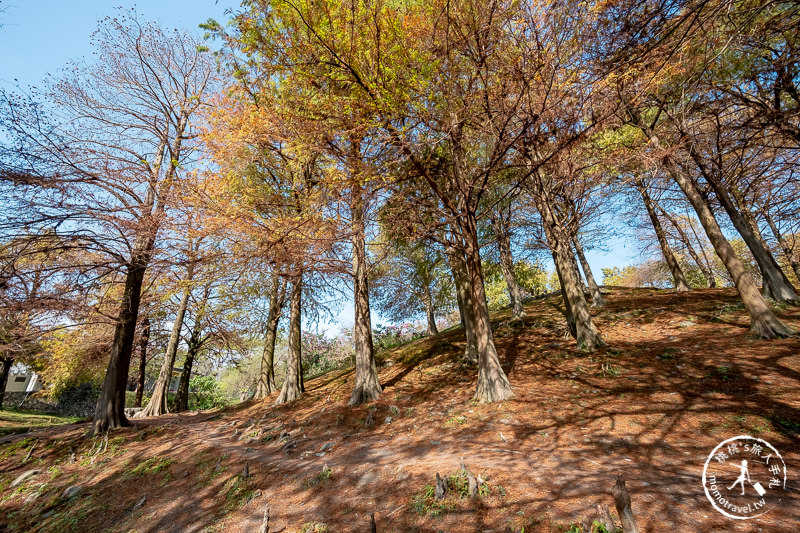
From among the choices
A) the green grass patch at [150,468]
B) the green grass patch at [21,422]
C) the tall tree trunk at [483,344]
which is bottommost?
the green grass patch at [150,468]

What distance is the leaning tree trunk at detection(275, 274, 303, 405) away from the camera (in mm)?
10727

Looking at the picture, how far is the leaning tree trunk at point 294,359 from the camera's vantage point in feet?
35.2

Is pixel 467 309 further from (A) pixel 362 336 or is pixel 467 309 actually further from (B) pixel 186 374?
(B) pixel 186 374

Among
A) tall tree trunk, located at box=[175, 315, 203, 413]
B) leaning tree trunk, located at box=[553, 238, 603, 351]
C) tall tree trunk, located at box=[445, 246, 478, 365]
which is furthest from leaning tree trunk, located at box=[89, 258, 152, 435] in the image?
leaning tree trunk, located at box=[553, 238, 603, 351]

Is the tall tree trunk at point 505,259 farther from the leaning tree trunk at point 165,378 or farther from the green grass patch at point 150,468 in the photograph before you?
the leaning tree trunk at point 165,378

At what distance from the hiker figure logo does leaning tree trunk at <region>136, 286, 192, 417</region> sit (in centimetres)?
1538

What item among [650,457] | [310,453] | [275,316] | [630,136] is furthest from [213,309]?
[630,136]

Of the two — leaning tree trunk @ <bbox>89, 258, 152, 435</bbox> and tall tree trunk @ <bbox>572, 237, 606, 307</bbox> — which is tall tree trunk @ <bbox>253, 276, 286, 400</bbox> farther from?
tall tree trunk @ <bbox>572, 237, 606, 307</bbox>

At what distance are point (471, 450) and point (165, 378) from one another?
566 inches

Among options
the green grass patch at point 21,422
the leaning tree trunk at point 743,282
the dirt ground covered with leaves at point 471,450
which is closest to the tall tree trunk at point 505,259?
the dirt ground covered with leaves at point 471,450

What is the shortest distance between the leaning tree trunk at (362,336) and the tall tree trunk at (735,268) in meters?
8.18

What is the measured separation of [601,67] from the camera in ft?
14.2

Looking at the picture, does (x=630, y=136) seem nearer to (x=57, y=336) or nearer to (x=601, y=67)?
(x=601, y=67)

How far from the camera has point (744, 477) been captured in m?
3.31
